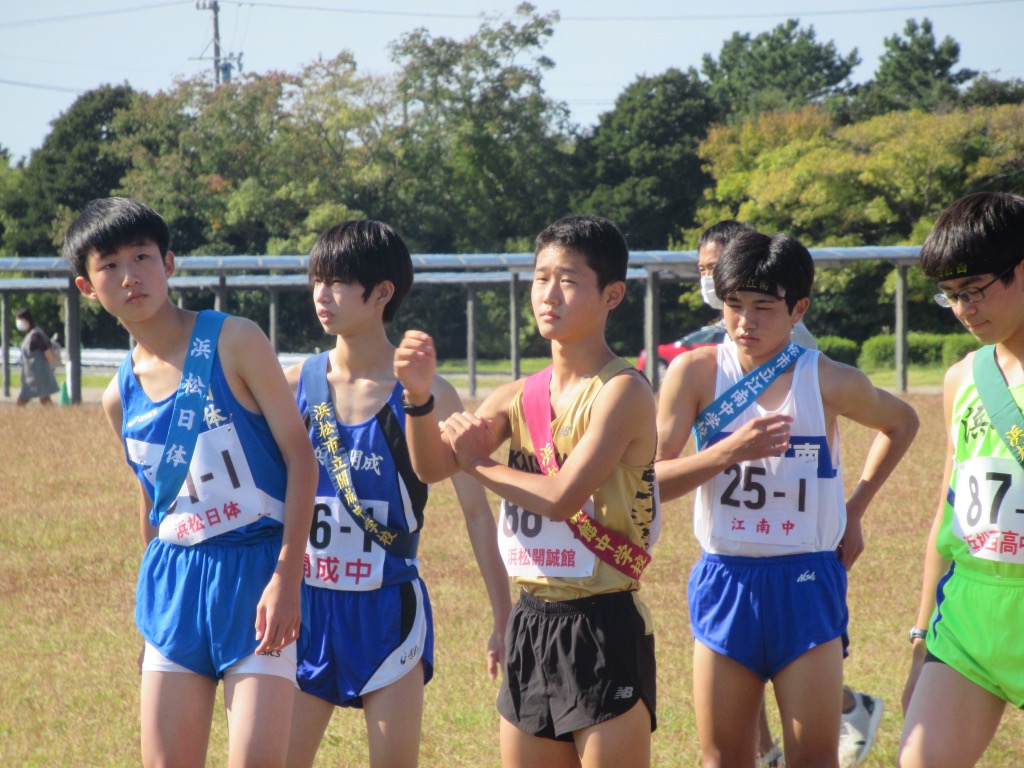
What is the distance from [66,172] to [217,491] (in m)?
53.5

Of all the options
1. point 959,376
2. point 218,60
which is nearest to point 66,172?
point 218,60

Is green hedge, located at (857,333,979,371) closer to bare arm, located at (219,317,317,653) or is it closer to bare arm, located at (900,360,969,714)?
bare arm, located at (900,360,969,714)

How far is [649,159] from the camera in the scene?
46.9 meters

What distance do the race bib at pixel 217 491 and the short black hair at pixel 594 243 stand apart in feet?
3.35

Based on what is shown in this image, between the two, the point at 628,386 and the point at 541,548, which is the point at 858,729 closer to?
the point at 541,548

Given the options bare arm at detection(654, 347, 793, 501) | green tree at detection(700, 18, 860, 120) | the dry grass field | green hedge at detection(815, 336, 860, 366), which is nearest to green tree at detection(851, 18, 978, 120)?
green tree at detection(700, 18, 860, 120)

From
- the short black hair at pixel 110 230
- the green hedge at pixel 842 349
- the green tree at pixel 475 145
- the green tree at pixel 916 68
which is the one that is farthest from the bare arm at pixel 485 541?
the green tree at pixel 916 68

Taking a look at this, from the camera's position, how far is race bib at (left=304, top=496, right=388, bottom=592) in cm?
350

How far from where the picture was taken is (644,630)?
10.4 feet

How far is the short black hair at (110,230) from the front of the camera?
3.29 metres

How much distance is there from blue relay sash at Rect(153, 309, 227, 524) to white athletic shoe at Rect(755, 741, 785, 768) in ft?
8.78

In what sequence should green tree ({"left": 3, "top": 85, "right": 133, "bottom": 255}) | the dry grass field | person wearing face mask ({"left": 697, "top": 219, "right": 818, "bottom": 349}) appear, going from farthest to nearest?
green tree ({"left": 3, "top": 85, "right": 133, "bottom": 255}) < the dry grass field < person wearing face mask ({"left": 697, "top": 219, "right": 818, "bottom": 349})

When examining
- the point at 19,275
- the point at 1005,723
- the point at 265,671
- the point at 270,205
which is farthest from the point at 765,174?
the point at 265,671

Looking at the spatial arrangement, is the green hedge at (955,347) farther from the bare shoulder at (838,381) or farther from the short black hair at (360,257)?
the short black hair at (360,257)
